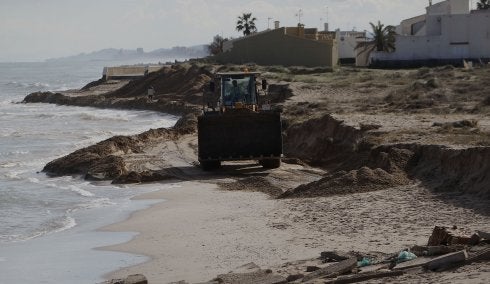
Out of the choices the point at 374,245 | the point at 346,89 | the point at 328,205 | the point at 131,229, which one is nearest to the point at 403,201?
the point at 328,205

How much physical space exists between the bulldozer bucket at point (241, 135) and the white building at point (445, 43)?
1585 inches

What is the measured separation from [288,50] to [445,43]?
11174 mm

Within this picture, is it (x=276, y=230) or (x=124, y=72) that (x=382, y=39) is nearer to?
(x=124, y=72)

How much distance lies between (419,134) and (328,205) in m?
7.63

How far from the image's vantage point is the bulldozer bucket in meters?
24.8

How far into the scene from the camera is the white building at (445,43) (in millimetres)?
62156

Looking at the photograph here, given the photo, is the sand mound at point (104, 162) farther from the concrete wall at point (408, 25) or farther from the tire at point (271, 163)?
the concrete wall at point (408, 25)

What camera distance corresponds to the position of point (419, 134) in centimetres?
2480

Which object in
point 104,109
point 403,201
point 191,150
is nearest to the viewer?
point 403,201

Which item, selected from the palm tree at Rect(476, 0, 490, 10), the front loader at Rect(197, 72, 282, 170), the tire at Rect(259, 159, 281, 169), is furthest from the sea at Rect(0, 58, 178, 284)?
the palm tree at Rect(476, 0, 490, 10)

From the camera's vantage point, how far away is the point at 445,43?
63125 millimetres

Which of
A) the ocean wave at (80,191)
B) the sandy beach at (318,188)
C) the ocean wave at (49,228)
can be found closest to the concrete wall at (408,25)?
the sandy beach at (318,188)

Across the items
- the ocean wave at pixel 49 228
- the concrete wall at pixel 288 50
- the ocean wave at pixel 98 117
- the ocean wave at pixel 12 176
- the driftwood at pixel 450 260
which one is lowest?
the ocean wave at pixel 12 176

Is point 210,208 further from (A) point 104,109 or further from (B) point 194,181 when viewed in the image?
(A) point 104,109
